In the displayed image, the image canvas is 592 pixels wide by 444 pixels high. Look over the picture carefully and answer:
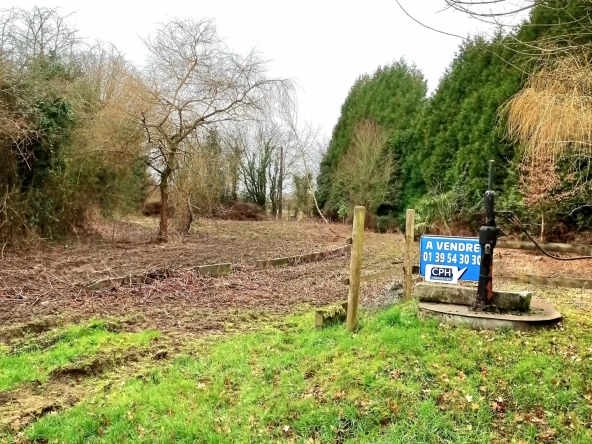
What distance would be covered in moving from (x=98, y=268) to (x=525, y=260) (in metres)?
8.17

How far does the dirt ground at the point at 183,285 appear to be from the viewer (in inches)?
235

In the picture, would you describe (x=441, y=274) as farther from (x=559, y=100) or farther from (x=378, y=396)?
(x=559, y=100)

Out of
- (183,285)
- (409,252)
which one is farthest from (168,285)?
(409,252)

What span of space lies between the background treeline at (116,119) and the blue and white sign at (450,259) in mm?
8975

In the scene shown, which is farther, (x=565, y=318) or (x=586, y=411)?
(x=565, y=318)

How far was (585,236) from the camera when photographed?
1104cm

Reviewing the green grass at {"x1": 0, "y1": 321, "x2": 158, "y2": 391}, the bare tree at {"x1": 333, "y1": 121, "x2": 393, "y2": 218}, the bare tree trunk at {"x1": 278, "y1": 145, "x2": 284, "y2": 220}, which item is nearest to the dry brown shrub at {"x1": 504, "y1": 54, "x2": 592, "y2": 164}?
the green grass at {"x1": 0, "y1": 321, "x2": 158, "y2": 391}

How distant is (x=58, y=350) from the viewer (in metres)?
4.71

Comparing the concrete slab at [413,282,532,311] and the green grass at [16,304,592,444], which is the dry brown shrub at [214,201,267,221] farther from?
the green grass at [16,304,592,444]

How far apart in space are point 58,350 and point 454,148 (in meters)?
16.0

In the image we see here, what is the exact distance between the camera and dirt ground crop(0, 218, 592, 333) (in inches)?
235

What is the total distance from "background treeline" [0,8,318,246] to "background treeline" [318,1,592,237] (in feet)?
20.5

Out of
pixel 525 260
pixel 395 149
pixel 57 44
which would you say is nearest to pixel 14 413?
pixel 525 260

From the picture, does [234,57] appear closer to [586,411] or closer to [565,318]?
[565,318]
